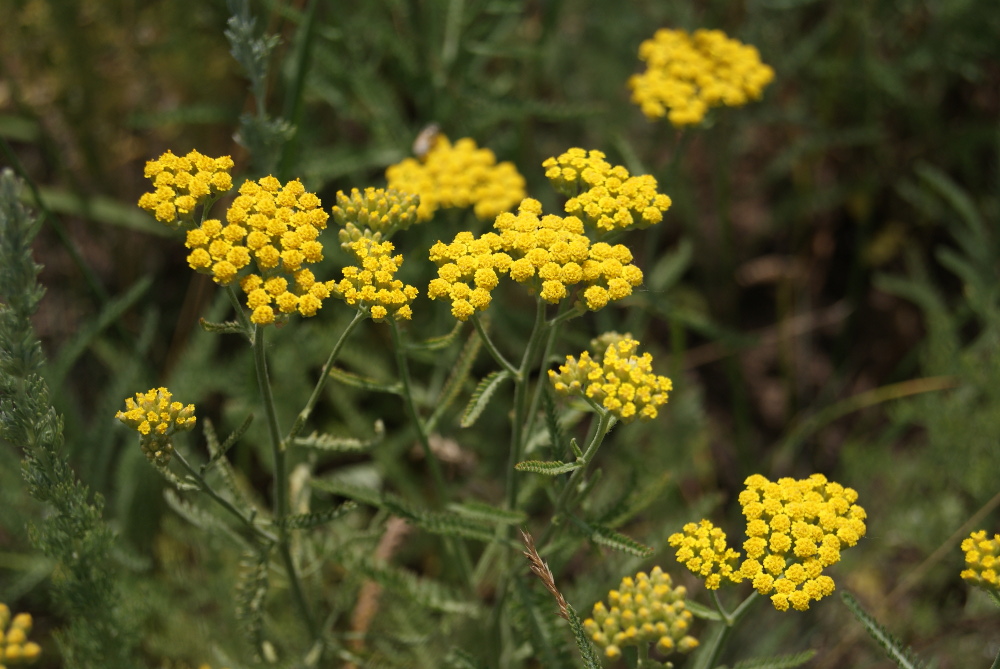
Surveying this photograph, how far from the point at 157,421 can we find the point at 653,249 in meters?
2.74

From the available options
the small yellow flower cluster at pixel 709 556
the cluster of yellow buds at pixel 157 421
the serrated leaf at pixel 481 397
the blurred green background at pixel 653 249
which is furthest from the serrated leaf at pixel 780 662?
the cluster of yellow buds at pixel 157 421

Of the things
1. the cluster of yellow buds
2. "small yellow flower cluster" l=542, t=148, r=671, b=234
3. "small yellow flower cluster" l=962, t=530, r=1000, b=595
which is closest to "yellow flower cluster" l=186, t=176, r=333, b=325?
the cluster of yellow buds

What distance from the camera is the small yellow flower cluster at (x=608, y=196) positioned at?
2.68 meters

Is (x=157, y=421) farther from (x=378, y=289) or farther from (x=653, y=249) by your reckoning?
(x=653, y=249)

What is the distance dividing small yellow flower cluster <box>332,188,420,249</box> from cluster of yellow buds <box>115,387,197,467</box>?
76 cm

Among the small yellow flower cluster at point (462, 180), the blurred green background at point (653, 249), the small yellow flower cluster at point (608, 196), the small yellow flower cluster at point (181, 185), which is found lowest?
the blurred green background at point (653, 249)

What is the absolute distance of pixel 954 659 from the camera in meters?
3.94

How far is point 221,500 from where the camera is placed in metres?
2.41

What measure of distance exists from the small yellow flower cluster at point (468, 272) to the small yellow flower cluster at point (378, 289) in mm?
91

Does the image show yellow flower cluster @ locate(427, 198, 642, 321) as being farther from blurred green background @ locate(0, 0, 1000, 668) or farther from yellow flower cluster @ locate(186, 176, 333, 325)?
blurred green background @ locate(0, 0, 1000, 668)

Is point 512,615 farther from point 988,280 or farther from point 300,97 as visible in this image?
point 988,280

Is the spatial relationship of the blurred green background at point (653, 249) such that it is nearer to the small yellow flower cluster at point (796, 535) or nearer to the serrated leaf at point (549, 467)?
the small yellow flower cluster at point (796, 535)

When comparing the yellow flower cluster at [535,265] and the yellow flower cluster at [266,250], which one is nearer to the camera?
the yellow flower cluster at [266,250]

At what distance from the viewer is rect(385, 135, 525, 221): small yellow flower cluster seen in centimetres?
359
